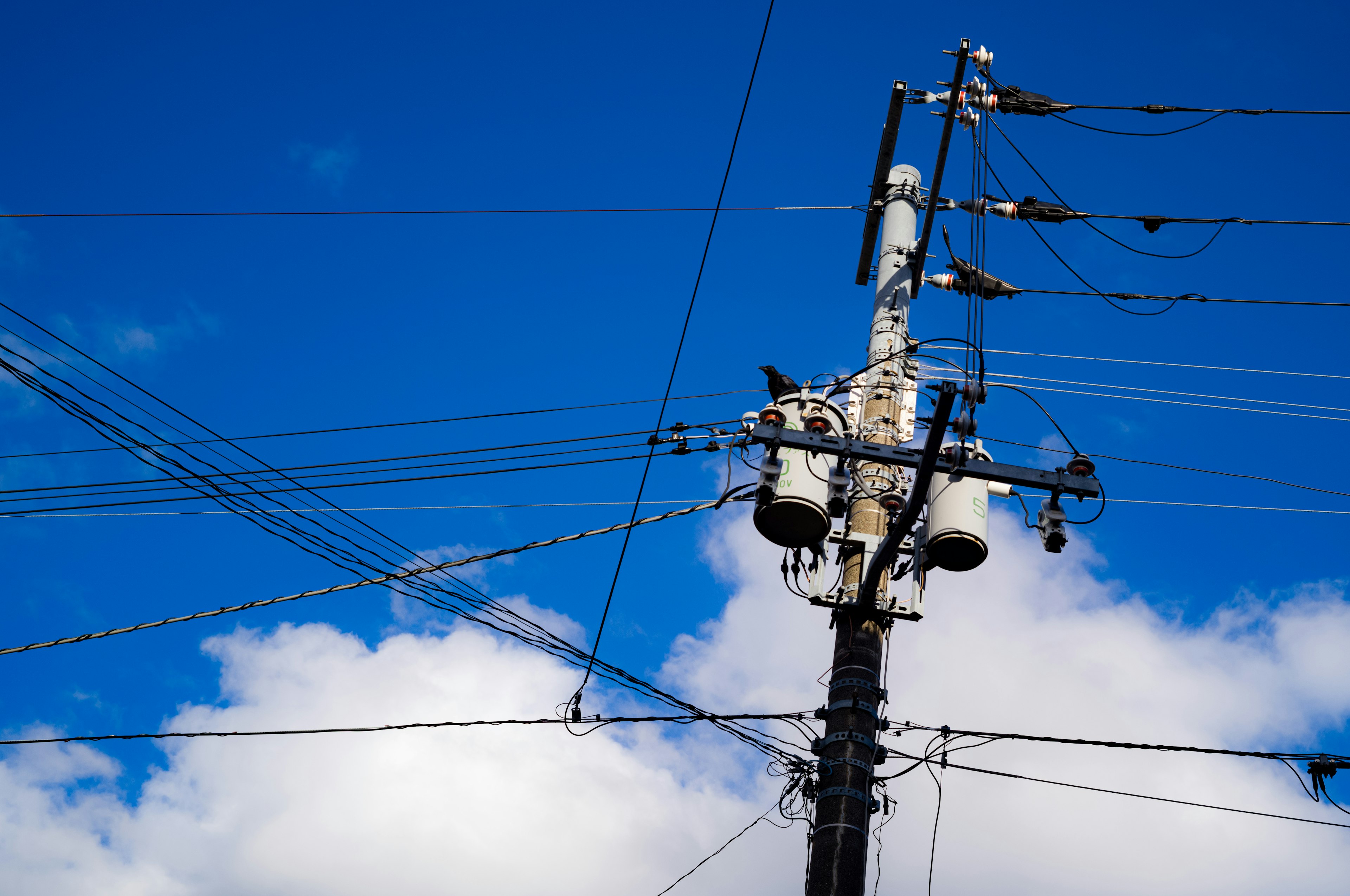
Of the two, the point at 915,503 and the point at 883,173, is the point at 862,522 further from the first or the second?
the point at 883,173

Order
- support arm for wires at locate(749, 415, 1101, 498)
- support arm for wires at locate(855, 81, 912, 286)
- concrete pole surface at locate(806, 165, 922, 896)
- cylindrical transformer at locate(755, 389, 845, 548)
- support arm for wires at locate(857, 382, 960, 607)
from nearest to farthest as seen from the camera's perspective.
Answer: support arm for wires at locate(857, 382, 960, 607), concrete pole surface at locate(806, 165, 922, 896), support arm for wires at locate(749, 415, 1101, 498), cylindrical transformer at locate(755, 389, 845, 548), support arm for wires at locate(855, 81, 912, 286)

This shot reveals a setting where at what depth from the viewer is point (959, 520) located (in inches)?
309

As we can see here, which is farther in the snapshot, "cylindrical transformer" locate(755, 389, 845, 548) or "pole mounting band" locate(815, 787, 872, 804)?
"cylindrical transformer" locate(755, 389, 845, 548)

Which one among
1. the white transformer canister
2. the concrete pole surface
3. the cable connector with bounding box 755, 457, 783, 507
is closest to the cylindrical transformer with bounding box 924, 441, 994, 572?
the white transformer canister

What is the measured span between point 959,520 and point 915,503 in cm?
81

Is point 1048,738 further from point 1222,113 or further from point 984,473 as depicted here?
point 1222,113

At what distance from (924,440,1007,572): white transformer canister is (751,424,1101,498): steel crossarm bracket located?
0.22 meters

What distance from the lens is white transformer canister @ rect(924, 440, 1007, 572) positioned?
7852 millimetres

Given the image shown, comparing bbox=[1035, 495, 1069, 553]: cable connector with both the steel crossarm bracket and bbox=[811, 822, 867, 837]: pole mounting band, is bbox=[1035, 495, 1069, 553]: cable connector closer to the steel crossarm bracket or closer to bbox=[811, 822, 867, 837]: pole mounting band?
the steel crossarm bracket

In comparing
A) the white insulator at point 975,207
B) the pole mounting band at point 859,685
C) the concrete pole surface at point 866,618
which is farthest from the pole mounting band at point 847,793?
the white insulator at point 975,207

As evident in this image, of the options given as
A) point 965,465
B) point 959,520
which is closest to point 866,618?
point 959,520

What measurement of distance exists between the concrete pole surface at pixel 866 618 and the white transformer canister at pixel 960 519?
0.59 metres

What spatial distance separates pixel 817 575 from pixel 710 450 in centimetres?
213

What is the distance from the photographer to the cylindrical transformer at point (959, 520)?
25.8 feet
